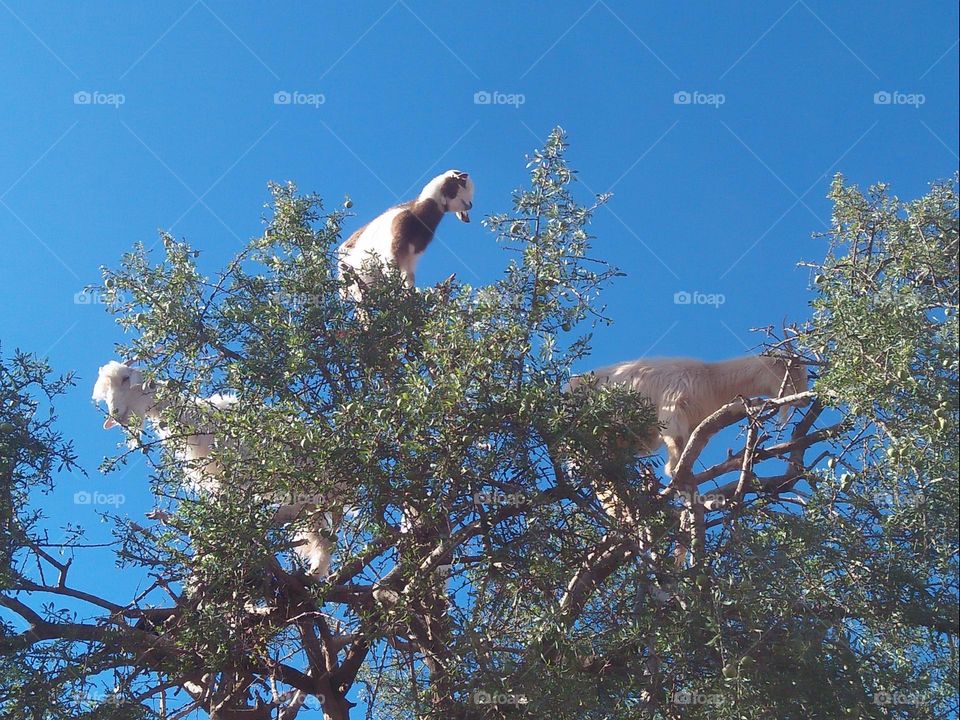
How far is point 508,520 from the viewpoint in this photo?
5539 millimetres

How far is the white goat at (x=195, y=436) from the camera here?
582 cm

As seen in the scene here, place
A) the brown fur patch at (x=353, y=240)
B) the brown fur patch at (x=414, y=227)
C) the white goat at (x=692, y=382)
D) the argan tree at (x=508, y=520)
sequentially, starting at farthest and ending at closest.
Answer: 1. the brown fur patch at (x=353, y=240)
2. the brown fur patch at (x=414, y=227)
3. the white goat at (x=692, y=382)
4. the argan tree at (x=508, y=520)

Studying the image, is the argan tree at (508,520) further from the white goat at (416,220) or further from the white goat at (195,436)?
the white goat at (416,220)

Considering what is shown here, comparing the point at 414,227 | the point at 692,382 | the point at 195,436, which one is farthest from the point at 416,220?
the point at 195,436

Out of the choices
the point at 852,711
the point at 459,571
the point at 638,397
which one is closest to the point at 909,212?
the point at 638,397

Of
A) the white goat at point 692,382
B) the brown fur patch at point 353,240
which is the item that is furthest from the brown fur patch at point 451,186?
the white goat at point 692,382

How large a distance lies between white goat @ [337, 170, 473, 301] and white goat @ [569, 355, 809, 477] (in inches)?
83.7

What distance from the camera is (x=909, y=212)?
217 inches

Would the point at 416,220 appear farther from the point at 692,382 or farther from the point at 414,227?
the point at 692,382

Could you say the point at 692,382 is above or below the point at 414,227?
below

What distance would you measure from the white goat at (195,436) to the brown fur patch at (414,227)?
266 cm

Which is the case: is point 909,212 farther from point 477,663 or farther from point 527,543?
point 477,663

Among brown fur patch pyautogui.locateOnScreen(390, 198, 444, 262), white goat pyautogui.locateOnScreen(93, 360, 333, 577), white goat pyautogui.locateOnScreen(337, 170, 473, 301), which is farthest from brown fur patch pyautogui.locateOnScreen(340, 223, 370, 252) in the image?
white goat pyautogui.locateOnScreen(93, 360, 333, 577)

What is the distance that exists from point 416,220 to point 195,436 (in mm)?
3635
